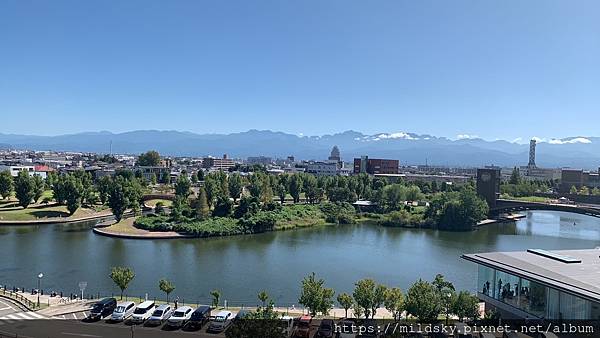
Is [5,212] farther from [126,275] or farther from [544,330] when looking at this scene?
[544,330]

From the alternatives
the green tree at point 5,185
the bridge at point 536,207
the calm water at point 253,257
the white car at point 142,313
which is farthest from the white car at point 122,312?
the bridge at point 536,207

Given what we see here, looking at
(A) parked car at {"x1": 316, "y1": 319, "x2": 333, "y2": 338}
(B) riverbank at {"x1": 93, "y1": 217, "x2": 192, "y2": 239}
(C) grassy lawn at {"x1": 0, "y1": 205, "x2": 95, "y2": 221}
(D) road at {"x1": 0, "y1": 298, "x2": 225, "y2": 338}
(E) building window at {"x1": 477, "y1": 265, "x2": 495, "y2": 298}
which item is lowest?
(B) riverbank at {"x1": 93, "y1": 217, "x2": 192, "y2": 239}

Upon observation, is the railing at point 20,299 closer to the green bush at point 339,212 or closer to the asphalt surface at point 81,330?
the asphalt surface at point 81,330

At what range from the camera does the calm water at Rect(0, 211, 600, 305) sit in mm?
14180

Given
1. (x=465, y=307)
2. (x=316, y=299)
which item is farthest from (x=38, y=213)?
(x=465, y=307)

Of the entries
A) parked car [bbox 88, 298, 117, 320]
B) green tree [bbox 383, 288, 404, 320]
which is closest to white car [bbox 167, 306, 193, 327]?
parked car [bbox 88, 298, 117, 320]

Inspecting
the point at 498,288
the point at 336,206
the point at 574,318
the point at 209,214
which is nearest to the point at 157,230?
the point at 209,214

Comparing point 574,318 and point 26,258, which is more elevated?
point 574,318

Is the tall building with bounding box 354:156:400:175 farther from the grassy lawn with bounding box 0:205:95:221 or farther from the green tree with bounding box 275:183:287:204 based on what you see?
the grassy lawn with bounding box 0:205:95:221

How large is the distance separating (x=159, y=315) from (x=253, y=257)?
33.9ft

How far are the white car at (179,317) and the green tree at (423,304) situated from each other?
3956mm

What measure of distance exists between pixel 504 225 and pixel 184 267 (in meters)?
24.2

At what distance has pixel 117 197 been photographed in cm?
2603

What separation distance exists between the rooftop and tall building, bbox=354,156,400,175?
5268 cm
